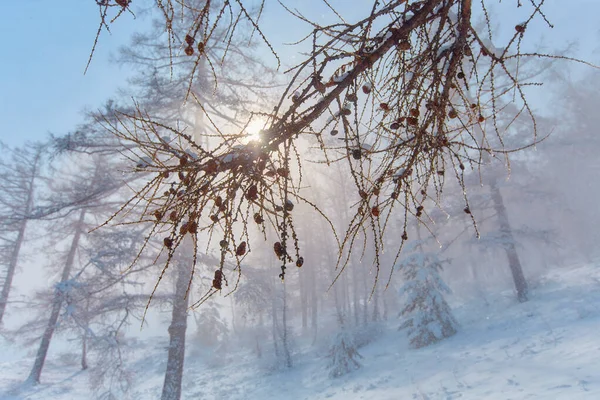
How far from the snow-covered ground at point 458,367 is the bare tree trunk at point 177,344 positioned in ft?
15.0

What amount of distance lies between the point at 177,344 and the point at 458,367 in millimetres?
8765

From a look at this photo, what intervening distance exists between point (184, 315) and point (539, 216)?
3948 cm

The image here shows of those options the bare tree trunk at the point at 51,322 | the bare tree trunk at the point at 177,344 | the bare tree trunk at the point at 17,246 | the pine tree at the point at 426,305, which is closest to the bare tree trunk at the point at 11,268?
the bare tree trunk at the point at 17,246

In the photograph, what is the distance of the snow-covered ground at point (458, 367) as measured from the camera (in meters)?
8.47

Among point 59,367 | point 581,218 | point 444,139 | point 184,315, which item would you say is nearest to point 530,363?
point 184,315

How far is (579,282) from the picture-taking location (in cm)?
1817

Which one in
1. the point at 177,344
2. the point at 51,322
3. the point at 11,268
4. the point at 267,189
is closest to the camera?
the point at 267,189

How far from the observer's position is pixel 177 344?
9828 millimetres

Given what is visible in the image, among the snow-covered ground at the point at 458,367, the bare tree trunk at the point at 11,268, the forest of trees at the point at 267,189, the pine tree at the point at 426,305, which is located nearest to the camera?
the forest of trees at the point at 267,189

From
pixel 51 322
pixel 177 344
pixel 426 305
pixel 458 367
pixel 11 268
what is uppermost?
pixel 11 268

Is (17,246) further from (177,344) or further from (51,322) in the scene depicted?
(177,344)

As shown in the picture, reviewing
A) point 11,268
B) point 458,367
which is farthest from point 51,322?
point 458,367

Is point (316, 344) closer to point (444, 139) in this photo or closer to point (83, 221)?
point (83, 221)

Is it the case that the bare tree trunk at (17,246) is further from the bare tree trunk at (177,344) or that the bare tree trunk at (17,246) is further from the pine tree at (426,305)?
the pine tree at (426,305)
